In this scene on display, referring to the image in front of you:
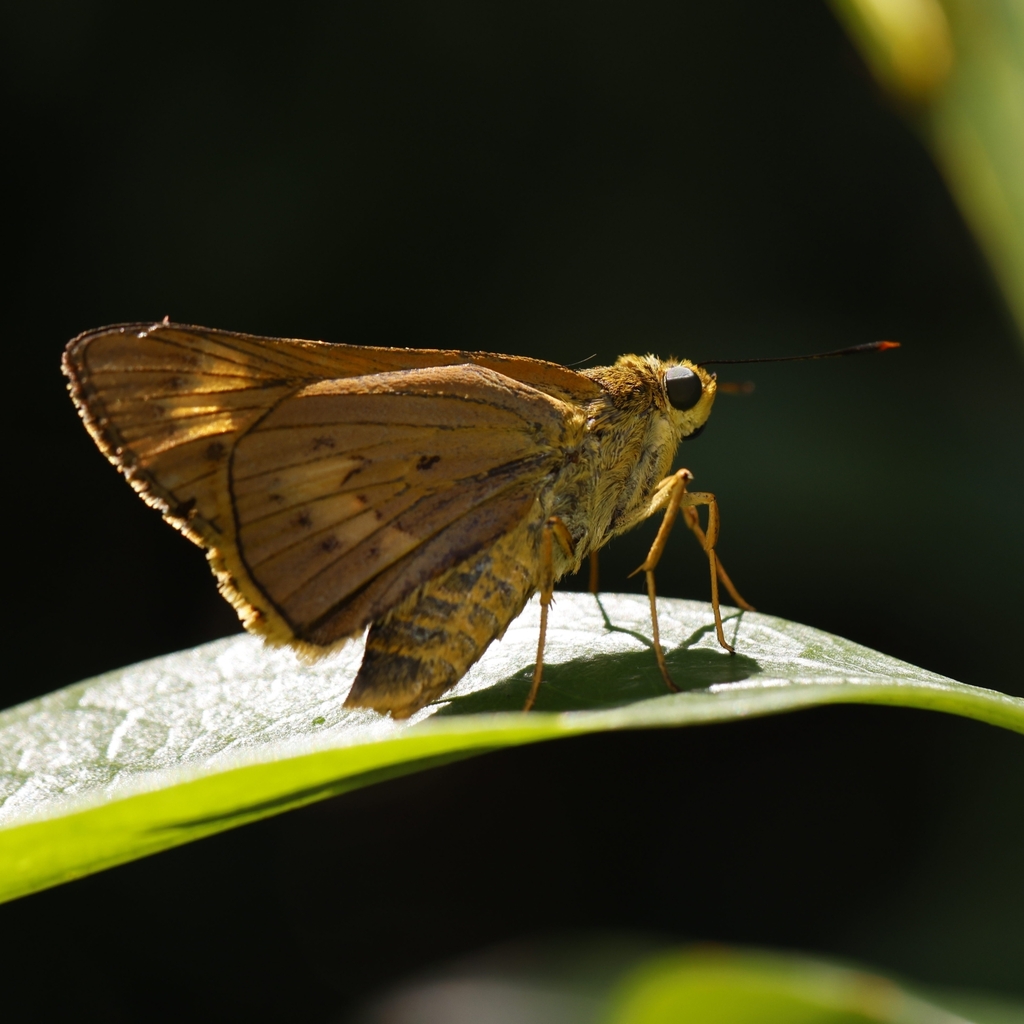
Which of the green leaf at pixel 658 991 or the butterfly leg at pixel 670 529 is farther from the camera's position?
the butterfly leg at pixel 670 529

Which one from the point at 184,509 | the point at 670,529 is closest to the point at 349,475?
the point at 184,509

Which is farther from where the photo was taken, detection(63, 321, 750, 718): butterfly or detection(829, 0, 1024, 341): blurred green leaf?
detection(63, 321, 750, 718): butterfly

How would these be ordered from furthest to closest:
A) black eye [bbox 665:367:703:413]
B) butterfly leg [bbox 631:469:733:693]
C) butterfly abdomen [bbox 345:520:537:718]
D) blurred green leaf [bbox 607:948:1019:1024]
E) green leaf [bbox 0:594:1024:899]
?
black eye [bbox 665:367:703:413] → butterfly leg [bbox 631:469:733:693] → butterfly abdomen [bbox 345:520:537:718] → green leaf [bbox 0:594:1024:899] → blurred green leaf [bbox 607:948:1019:1024]

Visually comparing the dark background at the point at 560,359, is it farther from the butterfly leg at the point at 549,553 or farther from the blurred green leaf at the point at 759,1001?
the blurred green leaf at the point at 759,1001

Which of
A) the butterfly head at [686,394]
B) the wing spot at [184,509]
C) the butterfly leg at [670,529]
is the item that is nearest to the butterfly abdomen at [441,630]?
the butterfly leg at [670,529]

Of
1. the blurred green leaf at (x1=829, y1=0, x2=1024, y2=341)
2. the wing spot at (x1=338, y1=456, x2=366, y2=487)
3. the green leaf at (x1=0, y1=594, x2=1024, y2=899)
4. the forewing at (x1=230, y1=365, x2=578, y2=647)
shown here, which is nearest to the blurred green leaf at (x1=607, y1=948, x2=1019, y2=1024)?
the green leaf at (x1=0, y1=594, x2=1024, y2=899)

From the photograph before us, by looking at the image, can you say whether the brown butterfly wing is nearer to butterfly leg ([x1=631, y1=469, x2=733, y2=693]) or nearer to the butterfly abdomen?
the butterfly abdomen

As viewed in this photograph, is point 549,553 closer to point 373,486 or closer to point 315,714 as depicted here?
point 373,486

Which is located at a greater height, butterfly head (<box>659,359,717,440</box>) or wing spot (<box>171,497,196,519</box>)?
butterfly head (<box>659,359,717,440</box>)
